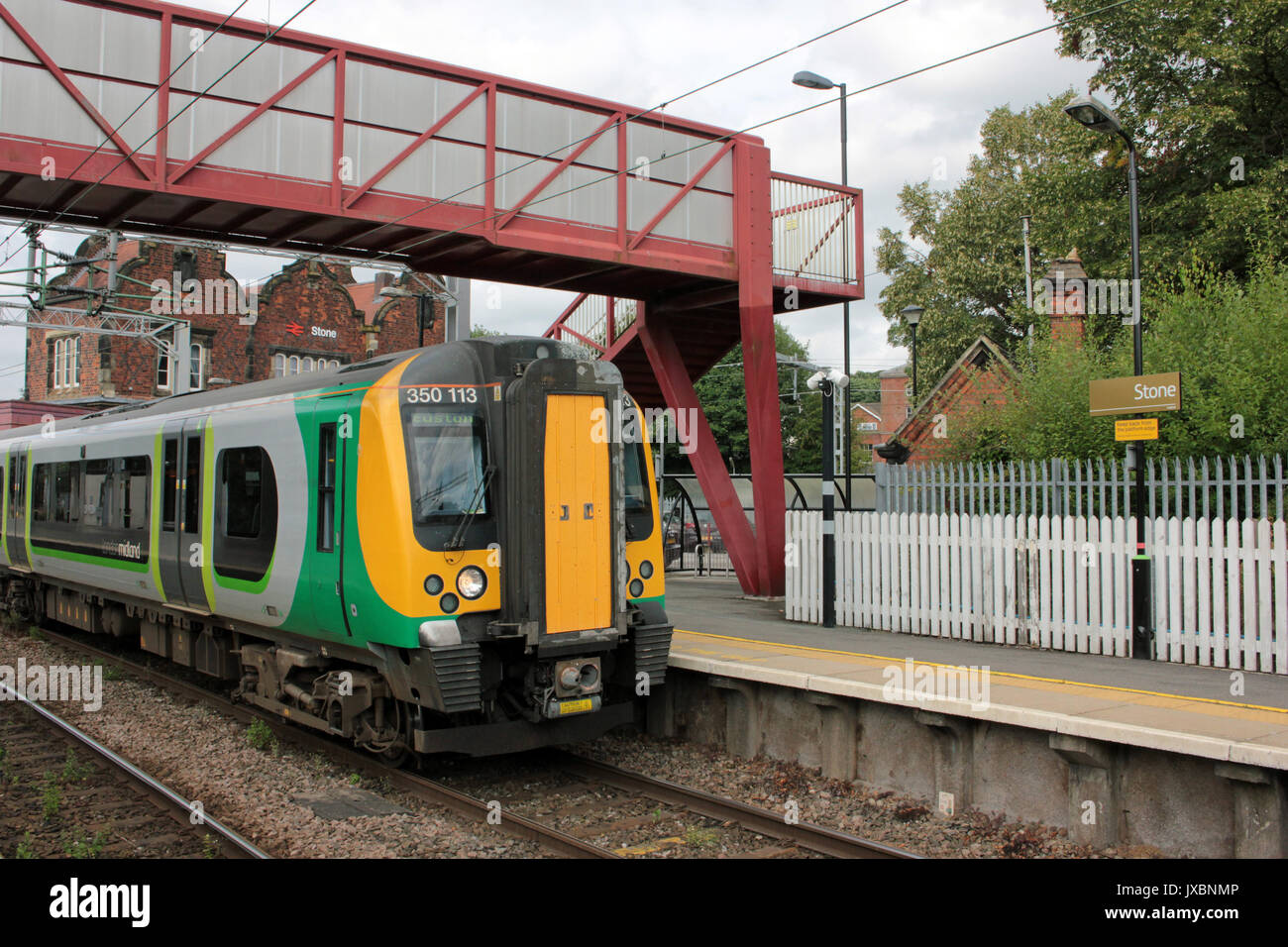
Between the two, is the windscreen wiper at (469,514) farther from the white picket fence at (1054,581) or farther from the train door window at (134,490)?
the white picket fence at (1054,581)

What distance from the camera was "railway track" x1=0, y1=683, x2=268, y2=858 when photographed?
7.01 m

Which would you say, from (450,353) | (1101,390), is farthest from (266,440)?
(1101,390)

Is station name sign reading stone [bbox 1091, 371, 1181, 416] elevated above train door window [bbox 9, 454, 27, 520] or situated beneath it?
elevated above

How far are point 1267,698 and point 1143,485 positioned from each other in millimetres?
2915

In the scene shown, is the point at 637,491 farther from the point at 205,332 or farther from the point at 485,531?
the point at 205,332

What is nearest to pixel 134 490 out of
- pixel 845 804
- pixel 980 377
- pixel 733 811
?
pixel 733 811

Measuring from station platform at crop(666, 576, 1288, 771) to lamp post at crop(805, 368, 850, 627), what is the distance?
16.3 inches

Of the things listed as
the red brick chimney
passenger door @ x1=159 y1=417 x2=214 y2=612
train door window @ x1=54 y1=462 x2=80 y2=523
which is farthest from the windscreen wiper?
the red brick chimney

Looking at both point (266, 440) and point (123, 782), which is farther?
point (266, 440)

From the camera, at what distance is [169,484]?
37.0 ft

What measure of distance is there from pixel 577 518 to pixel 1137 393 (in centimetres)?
616

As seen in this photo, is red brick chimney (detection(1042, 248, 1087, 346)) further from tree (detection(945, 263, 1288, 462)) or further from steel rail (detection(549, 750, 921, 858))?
steel rail (detection(549, 750, 921, 858))

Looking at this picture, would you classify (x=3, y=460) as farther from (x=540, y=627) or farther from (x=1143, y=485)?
(x=1143, y=485)

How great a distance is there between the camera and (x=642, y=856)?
6.81 metres
